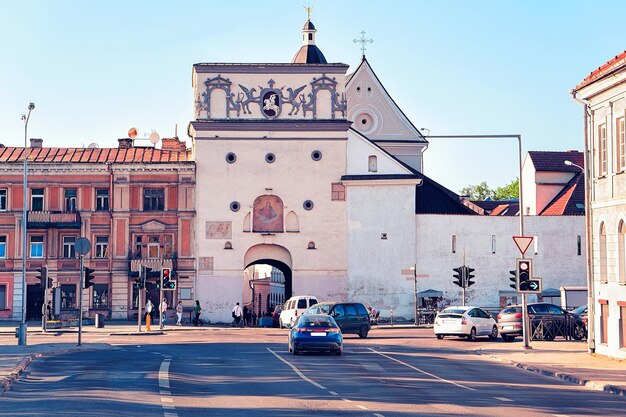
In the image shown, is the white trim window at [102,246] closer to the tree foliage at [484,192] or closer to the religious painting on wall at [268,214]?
the religious painting on wall at [268,214]

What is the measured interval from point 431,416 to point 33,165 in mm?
56276

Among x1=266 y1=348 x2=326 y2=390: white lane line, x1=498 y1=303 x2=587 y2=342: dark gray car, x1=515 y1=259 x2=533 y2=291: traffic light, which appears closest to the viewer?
x1=266 y1=348 x2=326 y2=390: white lane line

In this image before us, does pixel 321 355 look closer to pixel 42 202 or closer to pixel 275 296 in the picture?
pixel 42 202

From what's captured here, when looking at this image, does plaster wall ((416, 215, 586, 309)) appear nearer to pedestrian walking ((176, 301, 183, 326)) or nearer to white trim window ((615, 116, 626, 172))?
pedestrian walking ((176, 301, 183, 326))

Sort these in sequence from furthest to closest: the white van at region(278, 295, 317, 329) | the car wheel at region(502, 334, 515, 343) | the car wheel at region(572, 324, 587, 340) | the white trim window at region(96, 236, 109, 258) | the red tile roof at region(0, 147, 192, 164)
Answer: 1. the red tile roof at region(0, 147, 192, 164)
2. the white trim window at region(96, 236, 109, 258)
3. the white van at region(278, 295, 317, 329)
4. the car wheel at region(502, 334, 515, 343)
5. the car wheel at region(572, 324, 587, 340)

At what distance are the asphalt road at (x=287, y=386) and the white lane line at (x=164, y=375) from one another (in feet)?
0.09

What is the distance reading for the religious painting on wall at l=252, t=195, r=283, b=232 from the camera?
73500 millimetres

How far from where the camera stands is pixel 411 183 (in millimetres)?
73625

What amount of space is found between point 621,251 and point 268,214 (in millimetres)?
39246

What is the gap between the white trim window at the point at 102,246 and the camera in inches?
2847

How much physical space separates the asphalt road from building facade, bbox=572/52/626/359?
4.56 m

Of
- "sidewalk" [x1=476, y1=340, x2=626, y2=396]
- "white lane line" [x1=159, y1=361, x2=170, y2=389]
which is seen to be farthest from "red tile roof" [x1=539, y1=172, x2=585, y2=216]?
"white lane line" [x1=159, y1=361, x2=170, y2=389]

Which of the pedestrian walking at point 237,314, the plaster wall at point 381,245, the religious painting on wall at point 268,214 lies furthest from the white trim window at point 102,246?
the plaster wall at point 381,245

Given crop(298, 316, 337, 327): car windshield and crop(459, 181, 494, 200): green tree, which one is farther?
crop(459, 181, 494, 200): green tree
